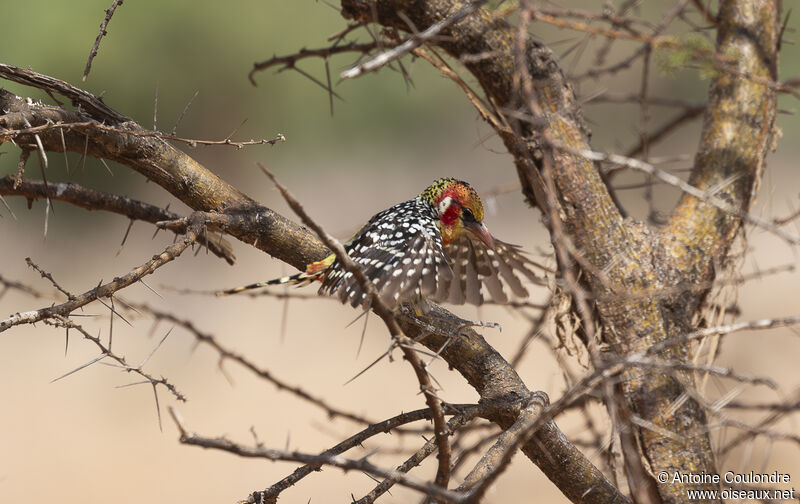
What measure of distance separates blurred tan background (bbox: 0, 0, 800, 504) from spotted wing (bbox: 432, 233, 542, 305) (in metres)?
3.02

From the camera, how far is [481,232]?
3.15m

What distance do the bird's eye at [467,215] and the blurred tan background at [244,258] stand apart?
3.14m

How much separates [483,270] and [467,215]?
0.25 meters

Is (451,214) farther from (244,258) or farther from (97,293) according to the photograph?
(244,258)

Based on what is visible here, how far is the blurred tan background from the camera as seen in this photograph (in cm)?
642

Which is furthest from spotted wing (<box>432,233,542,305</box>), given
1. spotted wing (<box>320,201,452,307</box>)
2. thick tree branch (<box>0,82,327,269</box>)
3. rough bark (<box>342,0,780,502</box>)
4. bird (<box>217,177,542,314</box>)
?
thick tree branch (<box>0,82,327,269</box>)

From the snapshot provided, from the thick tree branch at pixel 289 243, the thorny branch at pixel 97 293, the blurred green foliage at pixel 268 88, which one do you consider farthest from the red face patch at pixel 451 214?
the blurred green foliage at pixel 268 88

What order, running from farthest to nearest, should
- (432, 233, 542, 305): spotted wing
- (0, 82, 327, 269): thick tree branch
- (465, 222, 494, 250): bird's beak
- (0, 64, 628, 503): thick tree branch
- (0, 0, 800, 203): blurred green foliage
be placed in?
(0, 0, 800, 203): blurred green foliage, (465, 222, 494, 250): bird's beak, (432, 233, 542, 305): spotted wing, (0, 64, 628, 503): thick tree branch, (0, 82, 327, 269): thick tree branch

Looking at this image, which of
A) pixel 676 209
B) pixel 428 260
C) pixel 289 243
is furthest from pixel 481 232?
pixel 289 243

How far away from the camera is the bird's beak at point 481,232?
3110 mm

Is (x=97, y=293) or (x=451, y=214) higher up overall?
(x=451, y=214)

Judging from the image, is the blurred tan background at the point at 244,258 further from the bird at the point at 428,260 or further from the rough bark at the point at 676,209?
the rough bark at the point at 676,209

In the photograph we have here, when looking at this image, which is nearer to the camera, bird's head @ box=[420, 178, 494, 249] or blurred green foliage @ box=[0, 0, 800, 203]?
bird's head @ box=[420, 178, 494, 249]

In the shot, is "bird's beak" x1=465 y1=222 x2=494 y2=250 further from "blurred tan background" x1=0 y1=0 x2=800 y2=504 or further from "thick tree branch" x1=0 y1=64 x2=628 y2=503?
"blurred tan background" x1=0 y1=0 x2=800 y2=504
